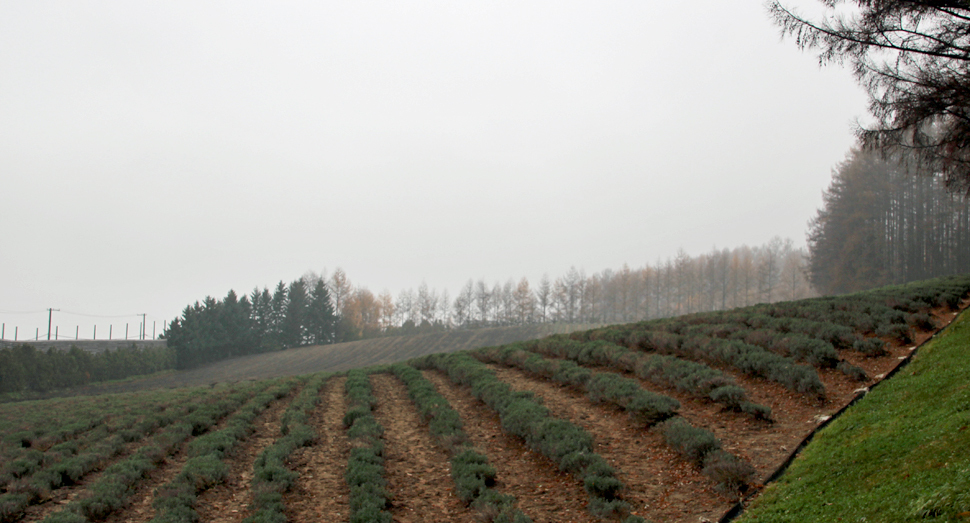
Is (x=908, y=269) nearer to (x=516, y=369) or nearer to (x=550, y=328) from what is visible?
(x=550, y=328)

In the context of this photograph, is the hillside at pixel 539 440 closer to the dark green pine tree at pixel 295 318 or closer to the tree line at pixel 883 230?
the tree line at pixel 883 230

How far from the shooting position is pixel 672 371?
11.4 m

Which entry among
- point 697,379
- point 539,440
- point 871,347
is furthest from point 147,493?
point 871,347

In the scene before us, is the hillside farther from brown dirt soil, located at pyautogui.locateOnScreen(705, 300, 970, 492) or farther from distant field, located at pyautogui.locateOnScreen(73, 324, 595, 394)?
distant field, located at pyautogui.locateOnScreen(73, 324, 595, 394)

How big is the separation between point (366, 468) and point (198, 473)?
306 centimetres

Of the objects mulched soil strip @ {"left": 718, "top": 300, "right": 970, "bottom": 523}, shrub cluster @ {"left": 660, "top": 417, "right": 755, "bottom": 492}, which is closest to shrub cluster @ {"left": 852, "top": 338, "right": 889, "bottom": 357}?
mulched soil strip @ {"left": 718, "top": 300, "right": 970, "bottom": 523}

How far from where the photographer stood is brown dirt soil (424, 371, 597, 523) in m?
6.37

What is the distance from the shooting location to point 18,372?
126 feet

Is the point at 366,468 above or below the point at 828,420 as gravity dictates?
below

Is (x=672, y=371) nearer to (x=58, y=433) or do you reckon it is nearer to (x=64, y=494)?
(x=64, y=494)

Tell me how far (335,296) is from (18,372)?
48.9 m

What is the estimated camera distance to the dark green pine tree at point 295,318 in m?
77.4

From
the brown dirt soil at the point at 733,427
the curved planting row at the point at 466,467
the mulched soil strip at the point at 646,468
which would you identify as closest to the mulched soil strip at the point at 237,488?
the curved planting row at the point at 466,467

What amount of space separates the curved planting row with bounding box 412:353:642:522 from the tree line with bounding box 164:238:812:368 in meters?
64.7
